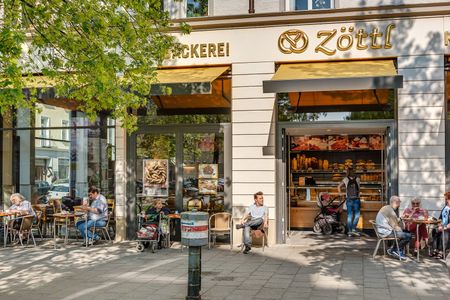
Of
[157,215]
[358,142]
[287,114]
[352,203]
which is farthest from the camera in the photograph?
[358,142]

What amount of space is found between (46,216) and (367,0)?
374 inches

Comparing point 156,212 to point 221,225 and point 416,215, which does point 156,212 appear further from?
point 416,215

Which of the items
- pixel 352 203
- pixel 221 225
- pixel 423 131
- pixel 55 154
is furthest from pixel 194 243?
pixel 55 154

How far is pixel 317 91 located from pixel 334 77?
1606 millimetres

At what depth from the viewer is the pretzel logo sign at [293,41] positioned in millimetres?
12164

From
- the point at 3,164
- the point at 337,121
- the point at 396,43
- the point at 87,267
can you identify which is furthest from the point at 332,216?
the point at 3,164

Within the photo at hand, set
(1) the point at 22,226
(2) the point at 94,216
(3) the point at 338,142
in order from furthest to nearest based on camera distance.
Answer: (3) the point at 338,142 → (2) the point at 94,216 → (1) the point at 22,226

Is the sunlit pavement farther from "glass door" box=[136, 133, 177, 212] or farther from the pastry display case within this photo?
the pastry display case

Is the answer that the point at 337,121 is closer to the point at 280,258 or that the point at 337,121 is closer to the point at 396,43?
the point at 396,43

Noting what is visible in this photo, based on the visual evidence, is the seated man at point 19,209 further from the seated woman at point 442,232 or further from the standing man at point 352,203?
the seated woman at point 442,232

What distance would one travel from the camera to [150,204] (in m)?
13.2

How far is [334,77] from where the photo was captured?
10594 millimetres

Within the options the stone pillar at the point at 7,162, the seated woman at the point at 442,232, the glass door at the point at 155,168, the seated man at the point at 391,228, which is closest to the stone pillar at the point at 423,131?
the seated woman at the point at 442,232

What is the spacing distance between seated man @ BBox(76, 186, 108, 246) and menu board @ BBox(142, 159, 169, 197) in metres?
1.16
